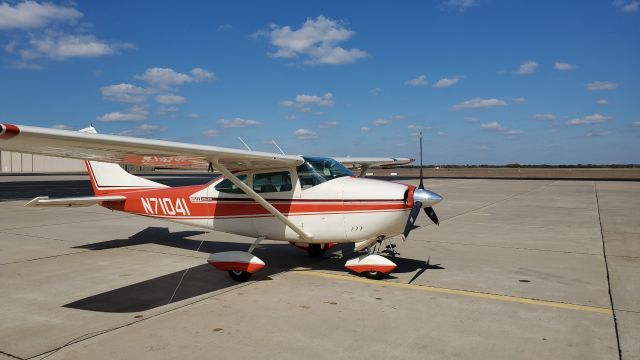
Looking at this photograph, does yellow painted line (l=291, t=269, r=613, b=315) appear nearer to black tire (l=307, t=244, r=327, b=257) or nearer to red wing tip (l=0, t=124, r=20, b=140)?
black tire (l=307, t=244, r=327, b=257)

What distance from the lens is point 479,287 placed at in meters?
6.59

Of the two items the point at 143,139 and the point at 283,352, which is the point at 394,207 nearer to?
the point at 283,352

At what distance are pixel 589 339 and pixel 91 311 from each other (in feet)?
18.8

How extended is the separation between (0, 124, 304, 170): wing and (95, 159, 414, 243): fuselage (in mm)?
373

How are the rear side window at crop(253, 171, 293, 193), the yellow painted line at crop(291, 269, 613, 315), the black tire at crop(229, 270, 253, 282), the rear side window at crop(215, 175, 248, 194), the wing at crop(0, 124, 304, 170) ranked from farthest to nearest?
1. the rear side window at crop(215, 175, 248, 194)
2. the rear side window at crop(253, 171, 293, 193)
3. the black tire at crop(229, 270, 253, 282)
4. the yellow painted line at crop(291, 269, 613, 315)
5. the wing at crop(0, 124, 304, 170)

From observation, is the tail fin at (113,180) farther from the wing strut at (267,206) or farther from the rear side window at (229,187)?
the wing strut at (267,206)

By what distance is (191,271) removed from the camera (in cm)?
763

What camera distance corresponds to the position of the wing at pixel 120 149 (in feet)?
15.6

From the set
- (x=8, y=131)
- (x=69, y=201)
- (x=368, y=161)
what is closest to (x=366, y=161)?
(x=368, y=161)

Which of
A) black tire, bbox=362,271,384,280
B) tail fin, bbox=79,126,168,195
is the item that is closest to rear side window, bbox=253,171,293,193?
black tire, bbox=362,271,384,280

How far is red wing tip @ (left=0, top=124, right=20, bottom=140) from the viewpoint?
4324mm

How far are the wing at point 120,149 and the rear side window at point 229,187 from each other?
218 mm

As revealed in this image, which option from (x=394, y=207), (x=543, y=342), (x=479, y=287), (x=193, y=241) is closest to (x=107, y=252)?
(x=193, y=241)

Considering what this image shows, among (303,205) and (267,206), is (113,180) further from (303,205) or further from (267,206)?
(303,205)
